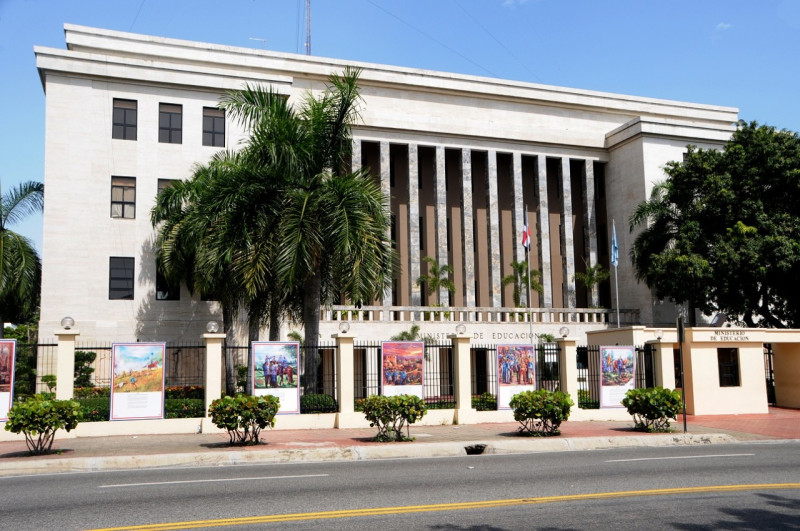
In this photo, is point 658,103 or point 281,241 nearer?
point 281,241

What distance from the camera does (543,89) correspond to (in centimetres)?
4244

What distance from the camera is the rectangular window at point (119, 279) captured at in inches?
1239

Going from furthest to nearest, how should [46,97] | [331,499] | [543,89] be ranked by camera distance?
[543,89] < [46,97] < [331,499]

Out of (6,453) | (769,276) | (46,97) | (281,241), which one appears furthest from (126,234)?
(769,276)

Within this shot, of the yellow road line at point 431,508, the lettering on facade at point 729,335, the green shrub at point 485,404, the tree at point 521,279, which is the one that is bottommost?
the yellow road line at point 431,508

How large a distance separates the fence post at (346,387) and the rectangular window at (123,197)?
16.5 metres

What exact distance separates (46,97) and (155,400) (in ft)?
63.1

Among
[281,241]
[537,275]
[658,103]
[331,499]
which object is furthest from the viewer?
[658,103]

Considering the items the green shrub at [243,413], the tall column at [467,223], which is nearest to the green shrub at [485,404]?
the green shrub at [243,413]

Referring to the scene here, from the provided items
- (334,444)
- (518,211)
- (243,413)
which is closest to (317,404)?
(334,444)

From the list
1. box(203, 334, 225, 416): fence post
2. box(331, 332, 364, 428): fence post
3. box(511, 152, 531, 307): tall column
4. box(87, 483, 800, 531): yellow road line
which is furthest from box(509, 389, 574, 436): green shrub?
box(511, 152, 531, 307): tall column

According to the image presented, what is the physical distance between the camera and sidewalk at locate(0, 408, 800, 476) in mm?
13891

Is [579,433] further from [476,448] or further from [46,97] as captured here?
[46,97]

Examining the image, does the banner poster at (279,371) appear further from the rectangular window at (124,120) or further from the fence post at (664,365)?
the rectangular window at (124,120)
